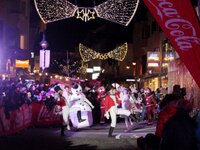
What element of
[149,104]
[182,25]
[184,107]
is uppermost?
[182,25]

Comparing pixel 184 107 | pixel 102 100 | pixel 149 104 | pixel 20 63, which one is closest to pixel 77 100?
pixel 102 100

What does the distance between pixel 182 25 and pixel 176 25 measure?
8cm

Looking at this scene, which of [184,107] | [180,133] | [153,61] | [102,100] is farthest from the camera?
[153,61]

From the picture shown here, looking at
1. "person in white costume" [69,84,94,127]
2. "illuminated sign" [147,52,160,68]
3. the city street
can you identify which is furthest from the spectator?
"illuminated sign" [147,52,160,68]

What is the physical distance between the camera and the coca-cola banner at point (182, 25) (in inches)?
220

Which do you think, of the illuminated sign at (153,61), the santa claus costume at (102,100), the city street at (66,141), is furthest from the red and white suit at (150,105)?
the illuminated sign at (153,61)

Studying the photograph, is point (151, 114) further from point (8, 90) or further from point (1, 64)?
point (1, 64)

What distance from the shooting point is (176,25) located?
571 cm

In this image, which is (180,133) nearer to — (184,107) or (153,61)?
(184,107)

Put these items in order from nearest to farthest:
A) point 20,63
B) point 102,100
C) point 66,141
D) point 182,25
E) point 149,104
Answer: point 182,25
point 66,141
point 102,100
point 149,104
point 20,63

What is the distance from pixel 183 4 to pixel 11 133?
571 inches

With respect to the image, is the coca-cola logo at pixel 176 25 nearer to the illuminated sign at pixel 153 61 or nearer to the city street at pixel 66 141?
the city street at pixel 66 141

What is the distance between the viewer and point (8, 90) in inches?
843

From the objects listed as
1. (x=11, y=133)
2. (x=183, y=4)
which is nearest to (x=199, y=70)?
(x=183, y=4)
